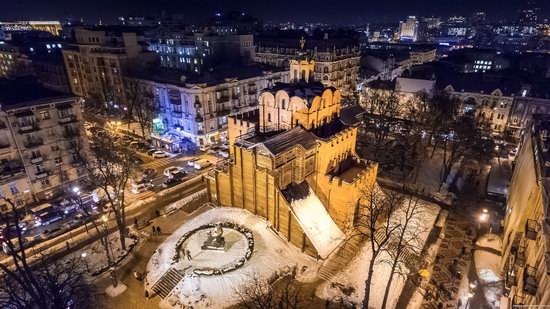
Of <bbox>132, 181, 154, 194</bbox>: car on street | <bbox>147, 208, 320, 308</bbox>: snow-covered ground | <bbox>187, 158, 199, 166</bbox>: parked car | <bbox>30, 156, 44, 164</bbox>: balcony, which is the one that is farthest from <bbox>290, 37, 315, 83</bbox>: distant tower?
<bbox>30, 156, 44, 164</bbox>: balcony

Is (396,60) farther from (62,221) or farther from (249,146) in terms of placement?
(62,221)

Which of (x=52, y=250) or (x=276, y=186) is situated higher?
(x=276, y=186)

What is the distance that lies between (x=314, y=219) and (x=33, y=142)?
4283 cm

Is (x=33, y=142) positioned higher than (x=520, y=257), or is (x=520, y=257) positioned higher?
(x=33, y=142)

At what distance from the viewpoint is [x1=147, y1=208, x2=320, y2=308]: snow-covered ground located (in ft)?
104

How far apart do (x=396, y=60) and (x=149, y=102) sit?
10550cm

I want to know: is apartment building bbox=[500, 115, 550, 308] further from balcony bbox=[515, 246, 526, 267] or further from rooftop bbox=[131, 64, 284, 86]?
rooftop bbox=[131, 64, 284, 86]

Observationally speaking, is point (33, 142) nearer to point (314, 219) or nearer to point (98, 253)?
point (98, 253)

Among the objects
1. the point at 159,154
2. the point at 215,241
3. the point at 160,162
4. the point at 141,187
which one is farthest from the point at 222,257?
the point at 159,154

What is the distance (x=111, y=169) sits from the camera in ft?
167

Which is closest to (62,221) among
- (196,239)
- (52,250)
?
(52,250)

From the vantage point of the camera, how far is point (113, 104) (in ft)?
268

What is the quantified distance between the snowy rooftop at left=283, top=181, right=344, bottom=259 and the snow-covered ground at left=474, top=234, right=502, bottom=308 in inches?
622

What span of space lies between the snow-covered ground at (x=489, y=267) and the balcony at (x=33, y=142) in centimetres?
6143
